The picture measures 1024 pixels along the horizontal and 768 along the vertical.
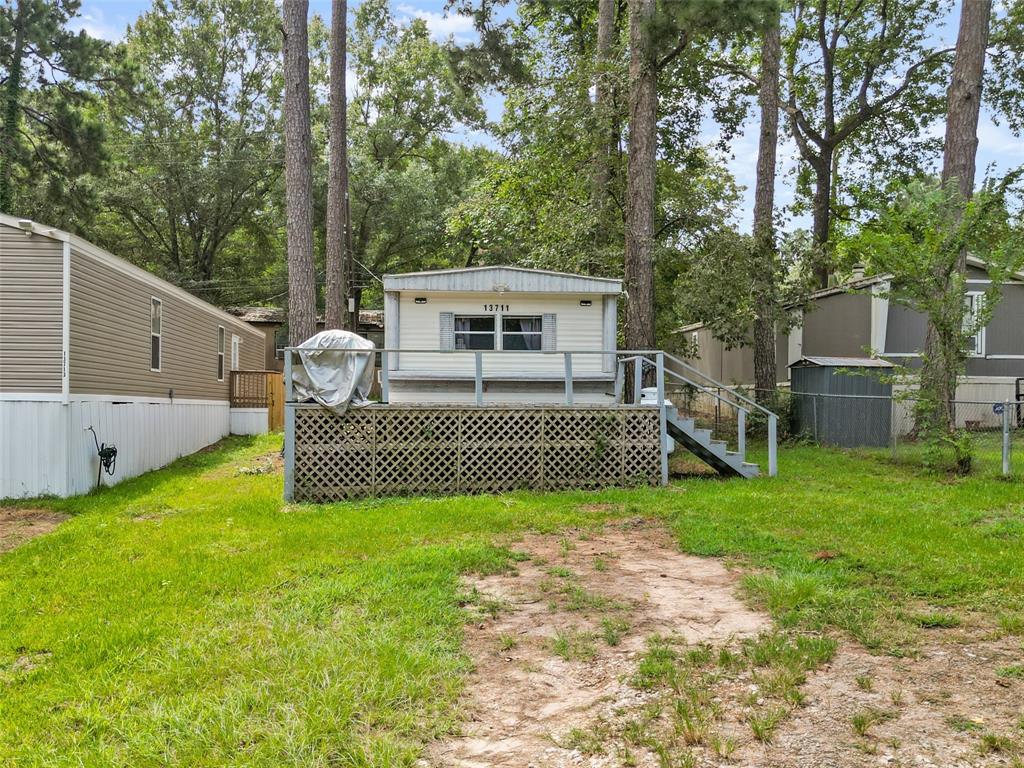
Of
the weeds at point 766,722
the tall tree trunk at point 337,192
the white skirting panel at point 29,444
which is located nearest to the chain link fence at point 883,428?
the tall tree trunk at point 337,192

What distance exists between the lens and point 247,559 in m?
5.72

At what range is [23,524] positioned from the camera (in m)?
8.06

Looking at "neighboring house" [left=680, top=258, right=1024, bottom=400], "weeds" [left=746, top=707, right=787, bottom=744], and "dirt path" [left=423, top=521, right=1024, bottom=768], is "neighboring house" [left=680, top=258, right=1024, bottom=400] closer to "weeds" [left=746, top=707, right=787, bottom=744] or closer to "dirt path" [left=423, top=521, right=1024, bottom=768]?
"dirt path" [left=423, top=521, right=1024, bottom=768]

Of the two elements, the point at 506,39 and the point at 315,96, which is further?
the point at 315,96

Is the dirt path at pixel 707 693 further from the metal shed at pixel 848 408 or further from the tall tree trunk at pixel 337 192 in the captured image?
the tall tree trunk at pixel 337 192

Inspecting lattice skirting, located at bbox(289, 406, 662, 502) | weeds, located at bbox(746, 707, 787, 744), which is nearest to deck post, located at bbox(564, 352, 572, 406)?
lattice skirting, located at bbox(289, 406, 662, 502)

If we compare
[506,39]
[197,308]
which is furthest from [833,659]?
[506,39]

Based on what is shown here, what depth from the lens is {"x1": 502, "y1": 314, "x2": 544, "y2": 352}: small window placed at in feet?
38.5

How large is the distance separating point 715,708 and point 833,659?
0.84m

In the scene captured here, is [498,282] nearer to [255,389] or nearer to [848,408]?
[848,408]

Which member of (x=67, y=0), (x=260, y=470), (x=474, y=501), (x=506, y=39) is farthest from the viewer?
(x=67, y=0)

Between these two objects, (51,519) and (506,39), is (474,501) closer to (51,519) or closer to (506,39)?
(51,519)

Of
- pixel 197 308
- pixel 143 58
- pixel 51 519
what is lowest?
pixel 51 519

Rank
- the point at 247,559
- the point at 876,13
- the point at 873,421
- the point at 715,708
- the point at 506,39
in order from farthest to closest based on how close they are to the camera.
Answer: the point at 876,13 → the point at 506,39 → the point at 873,421 → the point at 247,559 → the point at 715,708
